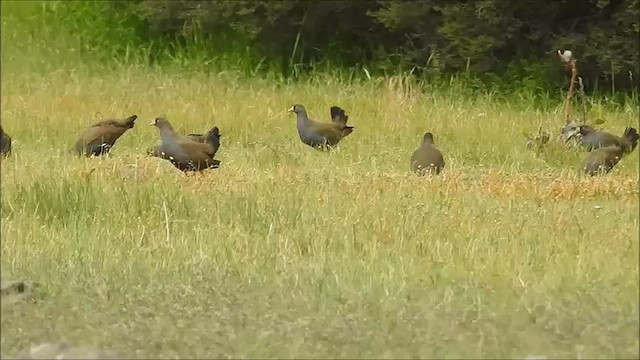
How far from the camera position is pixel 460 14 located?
611 inches

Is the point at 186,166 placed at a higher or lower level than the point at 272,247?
lower

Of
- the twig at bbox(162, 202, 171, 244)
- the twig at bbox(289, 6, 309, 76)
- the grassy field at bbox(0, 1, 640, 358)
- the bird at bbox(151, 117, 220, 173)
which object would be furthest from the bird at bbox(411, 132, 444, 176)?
the twig at bbox(289, 6, 309, 76)

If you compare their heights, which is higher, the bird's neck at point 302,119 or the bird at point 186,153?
the bird at point 186,153

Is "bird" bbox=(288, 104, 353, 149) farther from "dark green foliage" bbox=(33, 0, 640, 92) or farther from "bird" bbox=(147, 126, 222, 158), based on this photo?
"dark green foliage" bbox=(33, 0, 640, 92)

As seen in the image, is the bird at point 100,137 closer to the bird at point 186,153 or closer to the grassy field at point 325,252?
the grassy field at point 325,252

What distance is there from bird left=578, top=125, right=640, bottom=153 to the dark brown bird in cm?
27

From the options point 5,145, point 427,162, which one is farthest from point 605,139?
point 5,145

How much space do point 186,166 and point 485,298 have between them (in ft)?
13.1

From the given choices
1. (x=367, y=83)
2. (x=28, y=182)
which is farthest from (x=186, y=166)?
(x=367, y=83)

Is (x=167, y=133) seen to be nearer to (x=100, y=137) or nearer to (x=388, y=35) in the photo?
(x=100, y=137)

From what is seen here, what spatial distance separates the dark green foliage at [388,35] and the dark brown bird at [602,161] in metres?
5.88

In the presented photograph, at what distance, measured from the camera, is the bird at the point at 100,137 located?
9.94 m

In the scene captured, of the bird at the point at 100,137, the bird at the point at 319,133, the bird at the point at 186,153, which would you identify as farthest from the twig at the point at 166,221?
the bird at the point at 319,133

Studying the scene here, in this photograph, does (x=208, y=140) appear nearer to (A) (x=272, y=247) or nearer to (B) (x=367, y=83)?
(A) (x=272, y=247)
